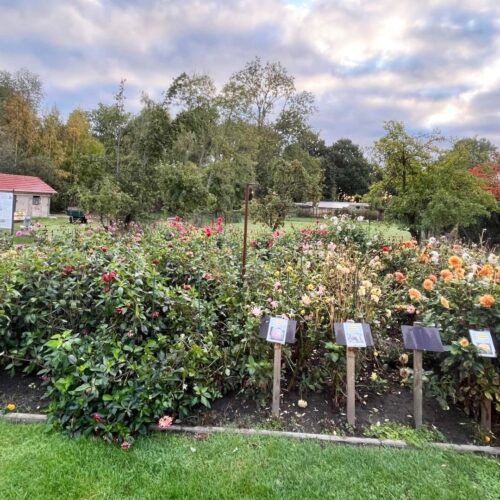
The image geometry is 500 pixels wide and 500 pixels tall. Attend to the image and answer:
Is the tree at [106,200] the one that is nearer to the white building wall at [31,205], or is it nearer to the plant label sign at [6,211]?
the plant label sign at [6,211]

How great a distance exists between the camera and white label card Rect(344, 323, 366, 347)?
2.11 metres

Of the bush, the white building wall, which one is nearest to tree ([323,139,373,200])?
the white building wall

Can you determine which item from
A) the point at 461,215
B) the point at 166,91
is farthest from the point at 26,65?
the point at 461,215

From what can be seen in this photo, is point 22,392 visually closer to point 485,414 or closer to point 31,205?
point 485,414

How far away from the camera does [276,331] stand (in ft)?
7.16

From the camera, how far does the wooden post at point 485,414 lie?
213cm

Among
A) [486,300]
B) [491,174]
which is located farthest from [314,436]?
[491,174]

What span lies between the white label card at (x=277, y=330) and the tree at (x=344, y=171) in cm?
4418

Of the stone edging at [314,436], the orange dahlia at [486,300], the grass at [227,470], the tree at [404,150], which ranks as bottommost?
the grass at [227,470]

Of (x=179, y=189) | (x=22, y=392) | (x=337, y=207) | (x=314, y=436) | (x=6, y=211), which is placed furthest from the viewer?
(x=337, y=207)

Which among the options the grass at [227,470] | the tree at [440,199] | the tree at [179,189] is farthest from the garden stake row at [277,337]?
the tree at [179,189]

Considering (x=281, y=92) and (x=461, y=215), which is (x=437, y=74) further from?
(x=281, y=92)

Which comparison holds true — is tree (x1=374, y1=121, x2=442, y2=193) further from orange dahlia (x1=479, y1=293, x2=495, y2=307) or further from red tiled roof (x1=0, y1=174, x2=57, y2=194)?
red tiled roof (x1=0, y1=174, x2=57, y2=194)

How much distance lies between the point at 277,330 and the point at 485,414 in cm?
131
